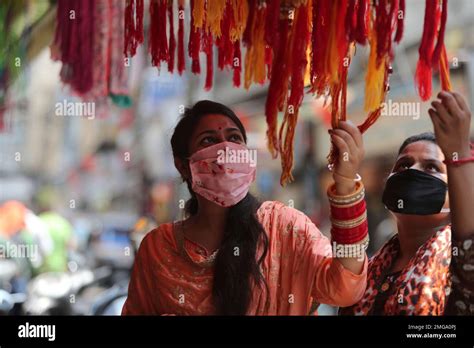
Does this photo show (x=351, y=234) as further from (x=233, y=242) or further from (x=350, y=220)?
(x=233, y=242)

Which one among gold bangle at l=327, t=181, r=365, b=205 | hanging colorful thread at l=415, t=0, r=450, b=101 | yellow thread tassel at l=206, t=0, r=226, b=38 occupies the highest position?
yellow thread tassel at l=206, t=0, r=226, b=38

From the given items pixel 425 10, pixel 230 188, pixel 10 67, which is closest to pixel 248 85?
pixel 230 188

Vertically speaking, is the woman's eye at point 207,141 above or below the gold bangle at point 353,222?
above

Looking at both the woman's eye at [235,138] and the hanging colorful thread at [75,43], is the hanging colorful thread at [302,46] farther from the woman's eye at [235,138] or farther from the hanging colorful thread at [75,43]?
the hanging colorful thread at [75,43]

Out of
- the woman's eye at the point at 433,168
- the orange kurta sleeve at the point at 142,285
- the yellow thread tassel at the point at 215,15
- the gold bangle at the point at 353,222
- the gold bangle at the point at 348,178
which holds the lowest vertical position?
the orange kurta sleeve at the point at 142,285

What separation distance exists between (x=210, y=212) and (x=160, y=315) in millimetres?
526

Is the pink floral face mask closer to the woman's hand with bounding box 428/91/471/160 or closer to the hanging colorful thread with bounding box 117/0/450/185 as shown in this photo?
the hanging colorful thread with bounding box 117/0/450/185

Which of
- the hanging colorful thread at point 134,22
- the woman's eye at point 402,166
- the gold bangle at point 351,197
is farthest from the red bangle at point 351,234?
the hanging colorful thread at point 134,22

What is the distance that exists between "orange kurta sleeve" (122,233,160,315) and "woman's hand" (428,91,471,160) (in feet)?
4.61

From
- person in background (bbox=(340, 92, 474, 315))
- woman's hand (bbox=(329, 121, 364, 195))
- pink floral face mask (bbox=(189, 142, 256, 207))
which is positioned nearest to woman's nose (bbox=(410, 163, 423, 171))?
person in background (bbox=(340, 92, 474, 315))

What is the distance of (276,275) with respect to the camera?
316 cm

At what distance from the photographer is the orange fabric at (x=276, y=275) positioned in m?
3.13

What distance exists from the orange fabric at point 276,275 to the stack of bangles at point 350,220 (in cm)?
8

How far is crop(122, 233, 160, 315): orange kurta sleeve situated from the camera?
3234mm
